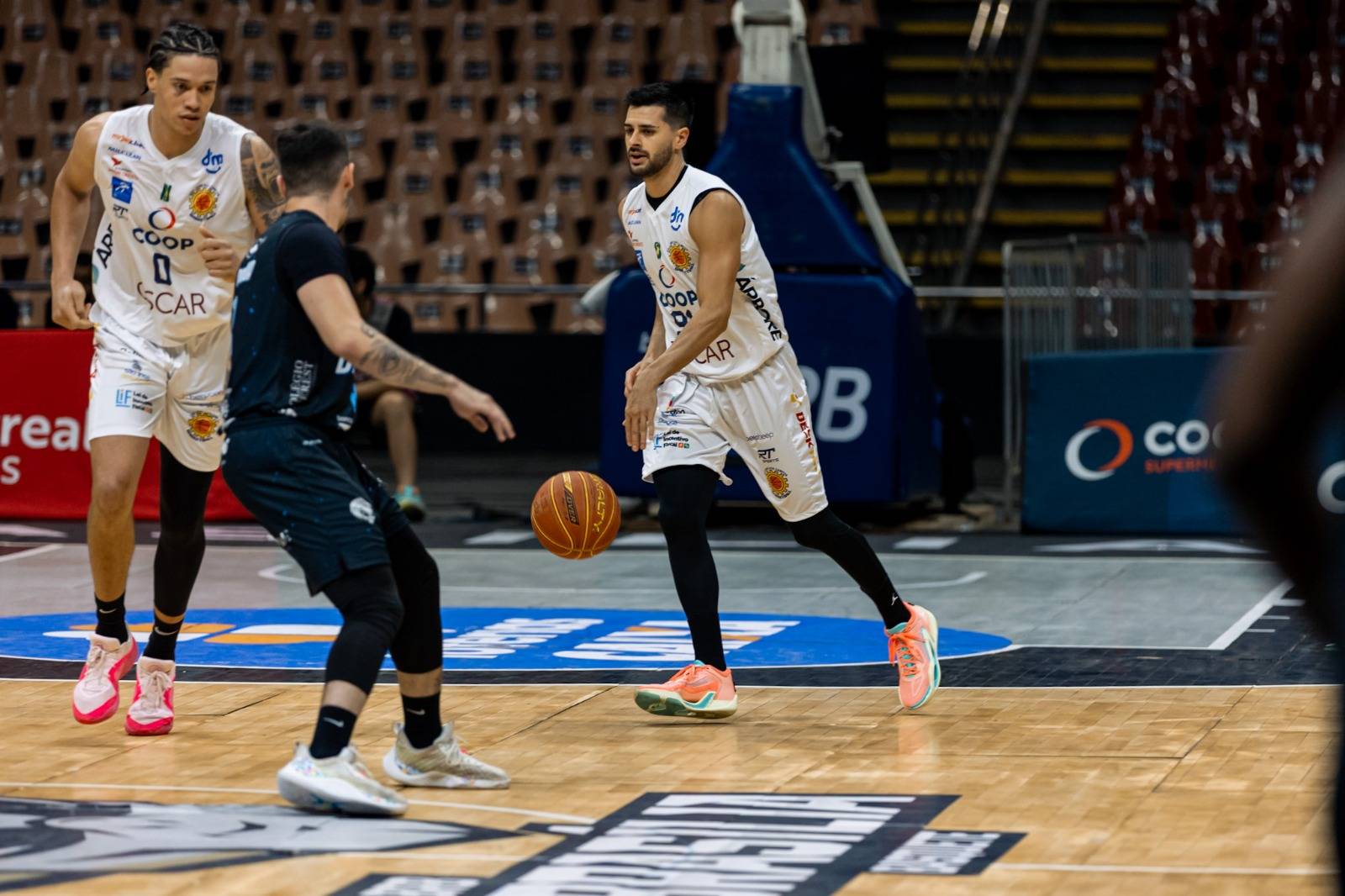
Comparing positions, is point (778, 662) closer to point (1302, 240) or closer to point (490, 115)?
point (1302, 240)

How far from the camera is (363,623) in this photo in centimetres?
496

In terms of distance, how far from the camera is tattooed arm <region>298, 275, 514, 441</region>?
483 cm

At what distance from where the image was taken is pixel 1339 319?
2127 millimetres

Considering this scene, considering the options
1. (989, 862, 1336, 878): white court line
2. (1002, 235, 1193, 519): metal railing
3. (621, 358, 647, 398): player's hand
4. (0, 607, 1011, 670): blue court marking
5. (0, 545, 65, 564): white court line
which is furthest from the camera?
(1002, 235, 1193, 519): metal railing

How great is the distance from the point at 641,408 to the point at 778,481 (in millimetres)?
592

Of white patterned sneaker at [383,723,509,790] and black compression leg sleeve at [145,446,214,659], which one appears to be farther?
black compression leg sleeve at [145,446,214,659]

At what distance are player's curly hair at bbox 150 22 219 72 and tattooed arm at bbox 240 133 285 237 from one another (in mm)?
311

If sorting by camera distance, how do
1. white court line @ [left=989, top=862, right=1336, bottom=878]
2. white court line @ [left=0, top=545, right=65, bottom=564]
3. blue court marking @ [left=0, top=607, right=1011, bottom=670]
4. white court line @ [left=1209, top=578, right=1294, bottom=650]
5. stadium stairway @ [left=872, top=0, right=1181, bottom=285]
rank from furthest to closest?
1. stadium stairway @ [left=872, top=0, right=1181, bottom=285]
2. white court line @ [left=0, top=545, right=65, bottom=564]
3. white court line @ [left=1209, top=578, right=1294, bottom=650]
4. blue court marking @ [left=0, top=607, right=1011, bottom=670]
5. white court line @ [left=989, top=862, right=1336, bottom=878]

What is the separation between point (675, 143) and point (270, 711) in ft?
7.07

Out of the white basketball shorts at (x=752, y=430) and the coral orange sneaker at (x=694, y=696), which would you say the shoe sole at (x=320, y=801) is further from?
the white basketball shorts at (x=752, y=430)

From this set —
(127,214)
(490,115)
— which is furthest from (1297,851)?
(490,115)

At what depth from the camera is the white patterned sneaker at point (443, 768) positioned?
17.3 feet

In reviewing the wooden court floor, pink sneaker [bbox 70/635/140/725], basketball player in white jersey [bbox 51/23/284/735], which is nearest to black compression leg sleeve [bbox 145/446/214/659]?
basketball player in white jersey [bbox 51/23/284/735]

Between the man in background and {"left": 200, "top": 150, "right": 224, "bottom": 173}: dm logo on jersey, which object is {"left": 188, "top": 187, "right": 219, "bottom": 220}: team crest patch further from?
the man in background
